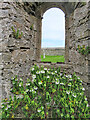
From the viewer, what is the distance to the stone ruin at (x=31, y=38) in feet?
7.30

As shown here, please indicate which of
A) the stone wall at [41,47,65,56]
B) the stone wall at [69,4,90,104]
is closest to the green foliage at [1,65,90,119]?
the stone wall at [69,4,90,104]

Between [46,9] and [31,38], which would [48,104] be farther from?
[46,9]

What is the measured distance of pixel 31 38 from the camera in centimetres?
306

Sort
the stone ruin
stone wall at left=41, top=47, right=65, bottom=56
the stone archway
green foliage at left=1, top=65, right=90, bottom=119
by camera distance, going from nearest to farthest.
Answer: green foliage at left=1, top=65, right=90, bottom=119, the stone ruin, the stone archway, stone wall at left=41, top=47, right=65, bottom=56

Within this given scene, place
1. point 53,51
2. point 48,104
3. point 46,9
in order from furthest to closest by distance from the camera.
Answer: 1. point 53,51
2. point 46,9
3. point 48,104

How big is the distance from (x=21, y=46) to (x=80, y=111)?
6.59 feet

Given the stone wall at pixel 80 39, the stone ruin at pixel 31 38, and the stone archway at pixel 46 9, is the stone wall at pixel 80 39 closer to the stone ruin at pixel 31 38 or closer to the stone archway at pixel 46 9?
the stone ruin at pixel 31 38

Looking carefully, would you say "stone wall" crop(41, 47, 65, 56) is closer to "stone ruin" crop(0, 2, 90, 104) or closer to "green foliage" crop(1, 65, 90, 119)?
"stone ruin" crop(0, 2, 90, 104)

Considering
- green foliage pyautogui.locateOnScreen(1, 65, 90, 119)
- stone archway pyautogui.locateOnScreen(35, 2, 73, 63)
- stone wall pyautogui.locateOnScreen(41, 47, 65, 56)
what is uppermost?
stone archway pyautogui.locateOnScreen(35, 2, 73, 63)

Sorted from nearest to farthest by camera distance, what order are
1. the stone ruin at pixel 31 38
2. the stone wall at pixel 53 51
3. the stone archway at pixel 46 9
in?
the stone ruin at pixel 31 38 < the stone archway at pixel 46 9 < the stone wall at pixel 53 51

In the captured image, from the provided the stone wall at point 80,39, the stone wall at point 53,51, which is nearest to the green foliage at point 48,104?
the stone wall at point 80,39

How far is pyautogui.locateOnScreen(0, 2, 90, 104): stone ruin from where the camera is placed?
2227mm

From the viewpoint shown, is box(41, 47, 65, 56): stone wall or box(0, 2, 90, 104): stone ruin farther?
box(41, 47, 65, 56): stone wall

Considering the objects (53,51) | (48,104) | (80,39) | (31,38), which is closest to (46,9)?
(31,38)
